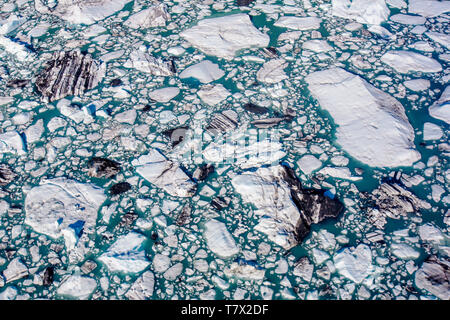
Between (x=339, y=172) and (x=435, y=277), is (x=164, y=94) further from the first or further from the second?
(x=435, y=277)

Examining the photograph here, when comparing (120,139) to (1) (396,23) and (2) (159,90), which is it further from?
(1) (396,23)

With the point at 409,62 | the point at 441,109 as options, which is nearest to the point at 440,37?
the point at 409,62

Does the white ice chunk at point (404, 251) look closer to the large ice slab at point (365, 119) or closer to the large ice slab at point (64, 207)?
the large ice slab at point (365, 119)

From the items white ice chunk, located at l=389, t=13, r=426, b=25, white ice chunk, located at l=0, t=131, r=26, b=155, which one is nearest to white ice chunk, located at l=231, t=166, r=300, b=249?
white ice chunk, located at l=0, t=131, r=26, b=155

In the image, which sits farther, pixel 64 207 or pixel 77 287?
pixel 64 207

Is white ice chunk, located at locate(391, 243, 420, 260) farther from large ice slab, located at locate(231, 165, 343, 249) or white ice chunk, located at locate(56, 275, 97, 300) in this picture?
white ice chunk, located at locate(56, 275, 97, 300)
